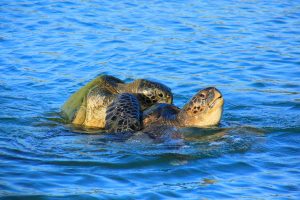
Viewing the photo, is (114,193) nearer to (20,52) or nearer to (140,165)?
(140,165)

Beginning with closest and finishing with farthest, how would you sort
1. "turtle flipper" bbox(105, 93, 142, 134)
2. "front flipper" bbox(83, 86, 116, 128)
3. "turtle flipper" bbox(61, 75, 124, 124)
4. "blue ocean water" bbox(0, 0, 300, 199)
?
"blue ocean water" bbox(0, 0, 300, 199)
"turtle flipper" bbox(105, 93, 142, 134)
"front flipper" bbox(83, 86, 116, 128)
"turtle flipper" bbox(61, 75, 124, 124)

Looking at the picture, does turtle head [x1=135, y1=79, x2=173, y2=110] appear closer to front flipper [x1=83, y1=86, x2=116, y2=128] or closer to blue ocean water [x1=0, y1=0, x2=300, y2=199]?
front flipper [x1=83, y1=86, x2=116, y2=128]

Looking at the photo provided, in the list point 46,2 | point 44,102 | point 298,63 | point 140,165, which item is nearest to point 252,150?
point 140,165

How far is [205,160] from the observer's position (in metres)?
7.07

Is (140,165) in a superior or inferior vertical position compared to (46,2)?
inferior

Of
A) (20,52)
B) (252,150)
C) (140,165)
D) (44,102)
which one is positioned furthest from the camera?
(20,52)

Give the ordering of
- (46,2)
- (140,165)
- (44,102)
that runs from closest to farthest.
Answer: (140,165) < (44,102) < (46,2)

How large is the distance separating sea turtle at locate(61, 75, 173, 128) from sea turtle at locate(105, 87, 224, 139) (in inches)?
12.0

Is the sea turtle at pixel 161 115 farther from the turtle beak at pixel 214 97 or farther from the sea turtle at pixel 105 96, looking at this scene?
the sea turtle at pixel 105 96

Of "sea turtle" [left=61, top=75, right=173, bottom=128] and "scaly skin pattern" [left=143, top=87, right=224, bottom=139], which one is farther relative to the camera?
"sea turtle" [left=61, top=75, right=173, bottom=128]

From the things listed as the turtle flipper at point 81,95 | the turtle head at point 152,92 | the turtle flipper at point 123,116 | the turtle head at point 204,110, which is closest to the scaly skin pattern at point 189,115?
the turtle head at point 204,110

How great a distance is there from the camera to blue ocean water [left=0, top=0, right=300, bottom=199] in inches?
255

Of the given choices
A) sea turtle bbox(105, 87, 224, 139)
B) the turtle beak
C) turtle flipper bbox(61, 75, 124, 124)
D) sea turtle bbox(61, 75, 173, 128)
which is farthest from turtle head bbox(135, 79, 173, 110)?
the turtle beak

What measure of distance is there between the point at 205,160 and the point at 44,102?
382 centimetres
